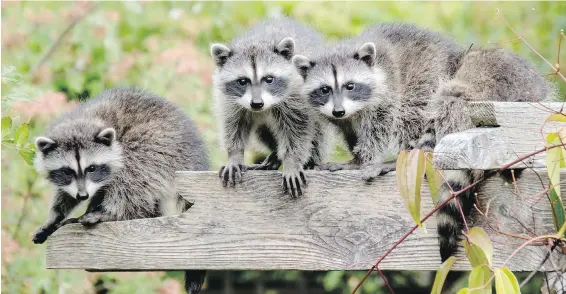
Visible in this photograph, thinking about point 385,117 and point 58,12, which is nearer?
point 385,117

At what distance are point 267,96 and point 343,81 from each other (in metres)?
0.37

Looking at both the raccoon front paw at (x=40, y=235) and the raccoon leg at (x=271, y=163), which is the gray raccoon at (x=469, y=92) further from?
the raccoon front paw at (x=40, y=235)

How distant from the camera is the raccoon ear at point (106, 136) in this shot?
13.4 ft

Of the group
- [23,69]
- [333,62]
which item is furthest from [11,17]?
[333,62]

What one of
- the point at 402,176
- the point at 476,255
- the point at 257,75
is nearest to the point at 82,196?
the point at 257,75

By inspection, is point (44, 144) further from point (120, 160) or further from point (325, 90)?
point (325, 90)

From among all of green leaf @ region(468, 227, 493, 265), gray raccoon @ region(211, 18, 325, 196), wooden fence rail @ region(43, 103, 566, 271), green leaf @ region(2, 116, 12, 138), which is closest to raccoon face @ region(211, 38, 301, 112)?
gray raccoon @ region(211, 18, 325, 196)

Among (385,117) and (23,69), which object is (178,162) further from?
(23,69)

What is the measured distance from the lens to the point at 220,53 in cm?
438

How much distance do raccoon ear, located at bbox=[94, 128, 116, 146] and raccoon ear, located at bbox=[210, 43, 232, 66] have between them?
657 millimetres

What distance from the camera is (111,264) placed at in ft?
11.7

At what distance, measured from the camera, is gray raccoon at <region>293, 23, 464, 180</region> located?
12.5 ft

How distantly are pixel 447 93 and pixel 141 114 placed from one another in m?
1.56

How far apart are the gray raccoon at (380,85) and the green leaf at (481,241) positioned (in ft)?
4.34
